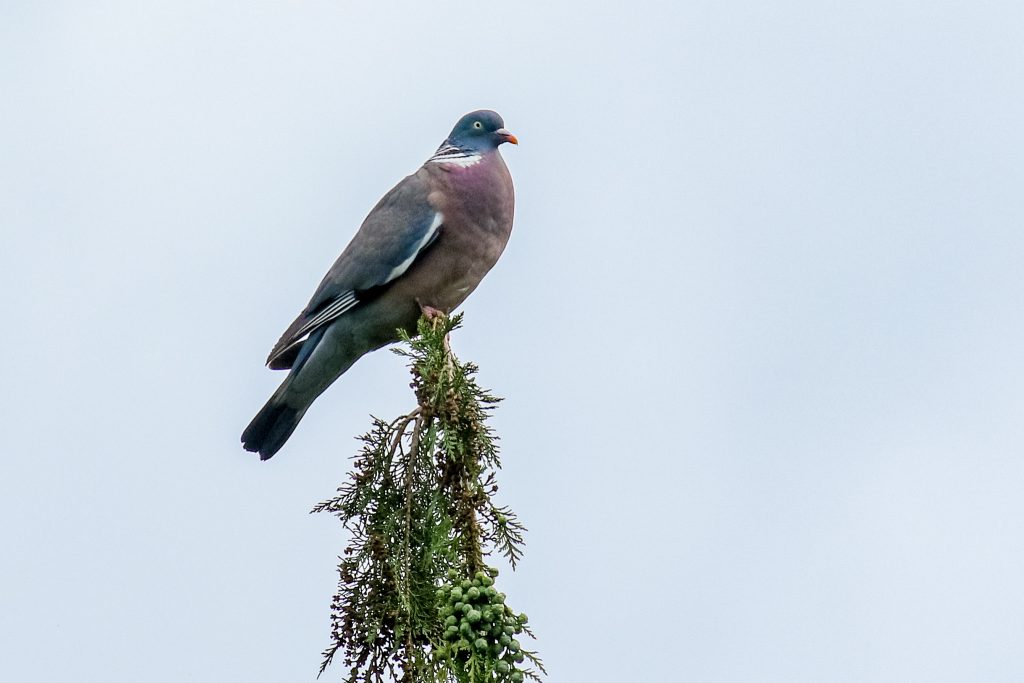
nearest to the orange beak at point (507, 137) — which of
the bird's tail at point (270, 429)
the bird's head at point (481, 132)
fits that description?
the bird's head at point (481, 132)

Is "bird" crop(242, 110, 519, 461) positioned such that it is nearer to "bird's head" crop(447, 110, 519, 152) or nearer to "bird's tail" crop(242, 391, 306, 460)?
"bird's tail" crop(242, 391, 306, 460)

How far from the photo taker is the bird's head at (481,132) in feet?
20.6

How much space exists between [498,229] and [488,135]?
625 mm

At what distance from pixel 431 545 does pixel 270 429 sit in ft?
7.27

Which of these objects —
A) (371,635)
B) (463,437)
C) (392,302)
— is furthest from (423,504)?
(392,302)

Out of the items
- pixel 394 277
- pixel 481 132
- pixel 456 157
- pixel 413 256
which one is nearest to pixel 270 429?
pixel 394 277

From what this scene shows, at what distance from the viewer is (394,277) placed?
577 centimetres

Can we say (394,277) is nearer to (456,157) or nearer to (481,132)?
(456,157)

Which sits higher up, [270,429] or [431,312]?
[431,312]

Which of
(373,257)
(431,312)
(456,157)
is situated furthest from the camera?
(456,157)

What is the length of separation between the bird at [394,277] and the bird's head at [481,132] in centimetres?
21

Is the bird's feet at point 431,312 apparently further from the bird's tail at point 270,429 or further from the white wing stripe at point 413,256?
the bird's tail at point 270,429

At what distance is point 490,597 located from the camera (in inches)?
135

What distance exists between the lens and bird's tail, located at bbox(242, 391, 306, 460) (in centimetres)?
590
